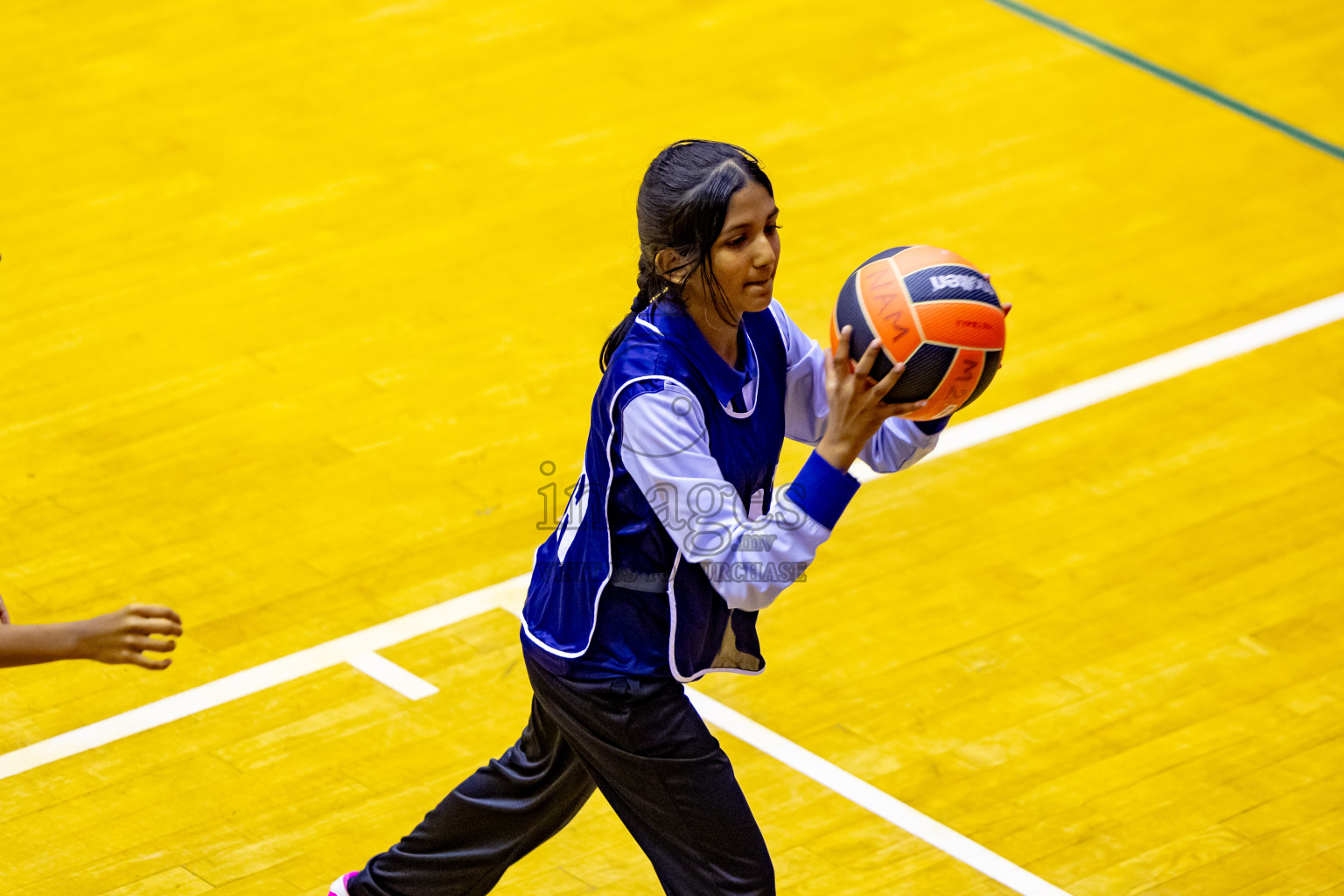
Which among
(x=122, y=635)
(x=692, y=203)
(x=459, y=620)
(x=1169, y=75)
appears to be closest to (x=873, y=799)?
(x=459, y=620)

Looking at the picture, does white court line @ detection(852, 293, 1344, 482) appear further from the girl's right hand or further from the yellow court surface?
the girl's right hand

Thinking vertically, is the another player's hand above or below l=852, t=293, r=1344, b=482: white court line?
above

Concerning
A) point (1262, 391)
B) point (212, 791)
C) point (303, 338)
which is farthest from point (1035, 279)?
point (212, 791)

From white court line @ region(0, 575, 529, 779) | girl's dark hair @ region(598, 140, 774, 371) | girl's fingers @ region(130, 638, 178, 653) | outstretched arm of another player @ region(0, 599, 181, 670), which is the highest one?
girl's dark hair @ region(598, 140, 774, 371)

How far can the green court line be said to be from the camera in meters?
9.23

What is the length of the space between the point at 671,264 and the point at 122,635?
137 cm

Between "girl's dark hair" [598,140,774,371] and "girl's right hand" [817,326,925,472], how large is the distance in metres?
0.27

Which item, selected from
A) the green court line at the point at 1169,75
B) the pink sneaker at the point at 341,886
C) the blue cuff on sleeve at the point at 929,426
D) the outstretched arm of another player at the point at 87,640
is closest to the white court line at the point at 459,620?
the pink sneaker at the point at 341,886

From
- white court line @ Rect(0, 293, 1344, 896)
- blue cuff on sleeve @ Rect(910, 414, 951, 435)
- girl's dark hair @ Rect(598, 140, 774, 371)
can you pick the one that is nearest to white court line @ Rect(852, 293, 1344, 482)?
white court line @ Rect(0, 293, 1344, 896)

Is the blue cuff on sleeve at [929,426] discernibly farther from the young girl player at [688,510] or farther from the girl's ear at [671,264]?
the girl's ear at [671,264]

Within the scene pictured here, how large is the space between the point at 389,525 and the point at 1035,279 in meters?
3.04

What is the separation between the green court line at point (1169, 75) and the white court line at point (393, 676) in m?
5.37

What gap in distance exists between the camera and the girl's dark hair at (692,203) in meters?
3.93

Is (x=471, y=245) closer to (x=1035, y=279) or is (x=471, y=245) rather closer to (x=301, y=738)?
(x=1035, y=279)
